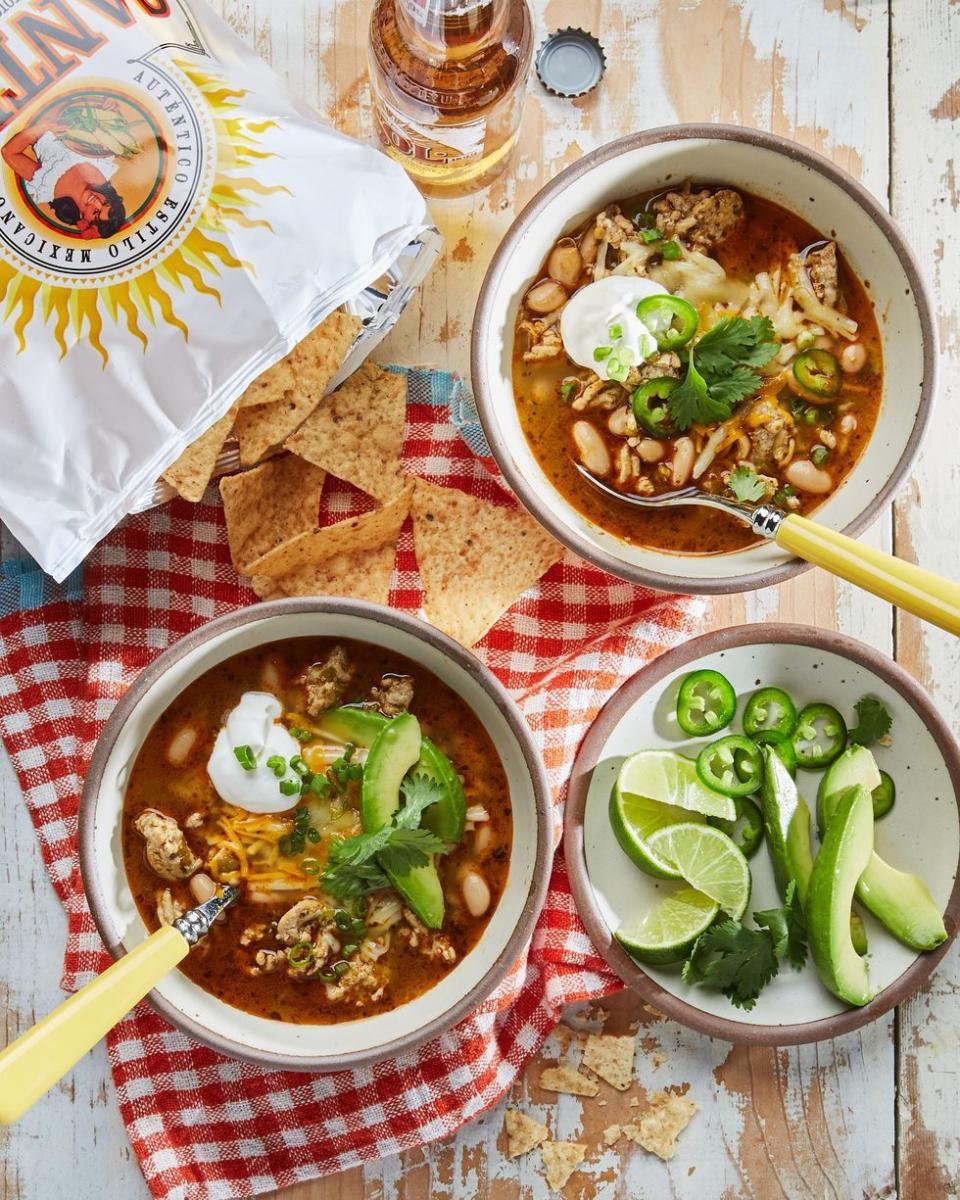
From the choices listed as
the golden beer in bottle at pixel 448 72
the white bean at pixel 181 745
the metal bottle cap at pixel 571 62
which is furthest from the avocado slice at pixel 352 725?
the metal bottle cap at pixel 571 62

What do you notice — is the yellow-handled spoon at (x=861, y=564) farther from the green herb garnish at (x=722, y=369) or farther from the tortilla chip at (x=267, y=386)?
the tortilla chip at (x=267, y=386)

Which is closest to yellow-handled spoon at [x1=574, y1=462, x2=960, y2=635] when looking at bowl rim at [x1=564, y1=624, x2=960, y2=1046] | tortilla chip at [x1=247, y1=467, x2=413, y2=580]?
bowl rim at [x1=564, y1=624, x2=960, y2=1046]

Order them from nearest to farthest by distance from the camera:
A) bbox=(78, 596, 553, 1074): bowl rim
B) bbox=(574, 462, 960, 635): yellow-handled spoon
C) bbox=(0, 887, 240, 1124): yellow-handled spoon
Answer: bbox=(0, 887, 240, 1124): yellow-handled spoon → bbox=(574, 462, 960, 635): yellow-handled spoon → bbox=(78, 596, 553, 1074): bowl rim

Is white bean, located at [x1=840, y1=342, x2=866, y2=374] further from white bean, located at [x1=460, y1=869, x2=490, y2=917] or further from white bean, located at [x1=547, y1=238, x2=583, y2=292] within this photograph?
white bean, located at [x1=460, y1=869, x2=490, y2=917]

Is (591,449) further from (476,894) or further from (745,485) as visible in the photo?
(476,894)

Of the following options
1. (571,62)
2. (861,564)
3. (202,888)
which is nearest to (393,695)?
(202,888)
